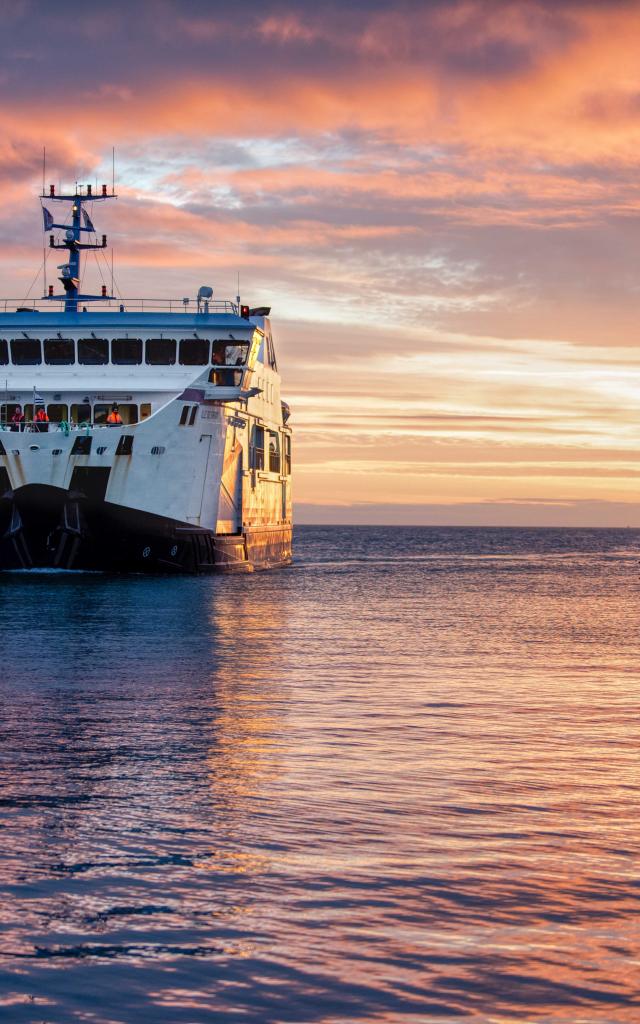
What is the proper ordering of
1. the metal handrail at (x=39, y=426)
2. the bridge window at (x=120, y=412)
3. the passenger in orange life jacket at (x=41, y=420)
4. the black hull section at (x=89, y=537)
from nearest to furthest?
the black hull section at (x=89, y=537)
the metal handrail at (x=39, y=426)
the passenger in orange life jacket at (x=41, y=420)
the bridge window at (x=120, y=412)

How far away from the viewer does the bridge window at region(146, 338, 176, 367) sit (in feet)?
170

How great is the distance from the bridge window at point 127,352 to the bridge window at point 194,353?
73.8 inches

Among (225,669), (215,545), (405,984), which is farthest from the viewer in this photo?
(215,545)

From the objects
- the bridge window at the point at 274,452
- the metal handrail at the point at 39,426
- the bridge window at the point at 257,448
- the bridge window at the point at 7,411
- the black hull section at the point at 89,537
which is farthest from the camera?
the bridge window at the point at 274,452

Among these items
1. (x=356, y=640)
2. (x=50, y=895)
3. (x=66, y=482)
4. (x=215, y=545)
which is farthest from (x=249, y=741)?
(x=215, y=545)

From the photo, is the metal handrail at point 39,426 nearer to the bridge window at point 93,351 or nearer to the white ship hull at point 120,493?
the white ship hull at point 120,493

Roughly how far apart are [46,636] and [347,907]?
23.3m

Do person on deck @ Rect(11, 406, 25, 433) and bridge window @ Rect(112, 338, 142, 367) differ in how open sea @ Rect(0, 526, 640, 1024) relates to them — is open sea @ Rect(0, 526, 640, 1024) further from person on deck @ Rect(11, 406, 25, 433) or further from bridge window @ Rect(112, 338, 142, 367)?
bridge window @ Rect(112, 338, 142, 367)

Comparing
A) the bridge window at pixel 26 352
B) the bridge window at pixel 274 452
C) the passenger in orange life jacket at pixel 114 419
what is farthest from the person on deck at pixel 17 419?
the bridge window at pixel 274 452

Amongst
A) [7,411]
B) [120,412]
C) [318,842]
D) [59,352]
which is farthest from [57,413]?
[318,842]

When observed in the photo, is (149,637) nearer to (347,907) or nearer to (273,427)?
(347,907)

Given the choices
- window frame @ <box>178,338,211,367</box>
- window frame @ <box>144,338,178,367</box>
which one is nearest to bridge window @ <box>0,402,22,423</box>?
window frame @ <box>144,338,178,367</box>

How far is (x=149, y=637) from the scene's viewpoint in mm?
30312

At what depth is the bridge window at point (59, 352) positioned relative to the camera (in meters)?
51.8
